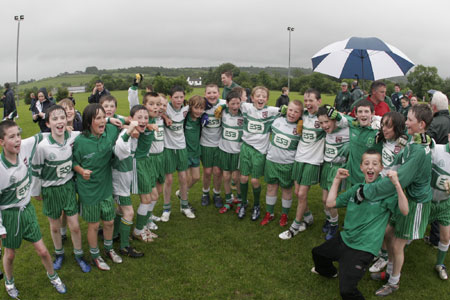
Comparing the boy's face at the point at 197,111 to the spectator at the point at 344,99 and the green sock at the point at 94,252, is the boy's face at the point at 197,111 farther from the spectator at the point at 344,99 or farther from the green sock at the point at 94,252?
the spectator at the point at 344,99

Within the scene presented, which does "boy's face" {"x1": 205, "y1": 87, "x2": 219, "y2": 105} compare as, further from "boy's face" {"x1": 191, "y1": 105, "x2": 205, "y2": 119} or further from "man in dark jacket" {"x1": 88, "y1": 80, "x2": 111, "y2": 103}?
"man in dark jacket" {"x1": 88, "y1": 80, "x2": 111, "y2": 103}

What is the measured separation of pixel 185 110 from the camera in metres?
5.50

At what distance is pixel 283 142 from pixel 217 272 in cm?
219

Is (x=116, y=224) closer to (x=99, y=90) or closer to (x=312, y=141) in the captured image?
(x=312, y=141)

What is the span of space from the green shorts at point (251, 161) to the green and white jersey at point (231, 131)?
19 cm

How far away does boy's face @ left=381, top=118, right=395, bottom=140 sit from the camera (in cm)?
378

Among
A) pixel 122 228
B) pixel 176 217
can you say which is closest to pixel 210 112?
pixel 176 217

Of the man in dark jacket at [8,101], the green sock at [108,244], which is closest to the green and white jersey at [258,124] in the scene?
the green sock at [108,244]

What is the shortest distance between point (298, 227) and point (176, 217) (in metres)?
2.18

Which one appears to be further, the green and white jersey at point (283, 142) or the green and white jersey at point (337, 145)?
the green and white jersey at point (283, 142)

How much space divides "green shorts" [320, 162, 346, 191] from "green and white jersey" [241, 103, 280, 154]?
1024mm

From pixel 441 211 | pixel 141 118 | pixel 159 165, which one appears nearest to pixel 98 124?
pixel 141 118

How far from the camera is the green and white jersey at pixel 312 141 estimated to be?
4824mm

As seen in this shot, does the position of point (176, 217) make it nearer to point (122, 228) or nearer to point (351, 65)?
point (122, 228)
